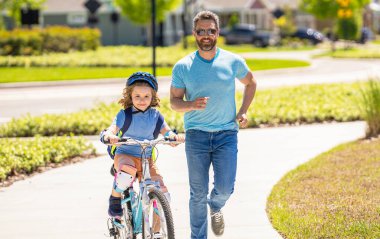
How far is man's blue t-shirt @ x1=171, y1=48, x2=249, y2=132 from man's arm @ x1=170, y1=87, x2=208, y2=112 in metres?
0.05

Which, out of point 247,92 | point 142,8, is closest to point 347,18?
point 142,8

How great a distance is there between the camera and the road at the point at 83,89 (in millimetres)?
21172

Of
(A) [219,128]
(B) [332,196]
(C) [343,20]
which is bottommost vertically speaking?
(C) [343,20]

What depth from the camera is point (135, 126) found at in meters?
6.59

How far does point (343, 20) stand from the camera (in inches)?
2437

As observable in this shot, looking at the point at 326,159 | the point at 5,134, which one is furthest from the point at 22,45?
the point at 326,159

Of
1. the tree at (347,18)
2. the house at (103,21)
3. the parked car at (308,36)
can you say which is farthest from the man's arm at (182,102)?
the parked car at (308,36)

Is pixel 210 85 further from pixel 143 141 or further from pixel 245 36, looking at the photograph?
pixel 245 36

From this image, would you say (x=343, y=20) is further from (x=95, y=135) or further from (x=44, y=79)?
(x=95, y=135)

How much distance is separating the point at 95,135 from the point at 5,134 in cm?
142

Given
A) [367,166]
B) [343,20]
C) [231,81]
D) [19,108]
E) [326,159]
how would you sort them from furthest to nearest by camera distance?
[343,20]
[19,108]
[326,159]
[367,166]
[231,81]

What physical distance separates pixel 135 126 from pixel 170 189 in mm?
3375

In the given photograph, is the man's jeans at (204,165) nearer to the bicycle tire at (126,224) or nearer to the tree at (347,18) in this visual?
the bicycle tire at (126,224)

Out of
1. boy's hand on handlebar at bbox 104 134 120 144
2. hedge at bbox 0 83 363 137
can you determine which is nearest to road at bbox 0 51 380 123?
hedge at bbox 0 83 363 137
